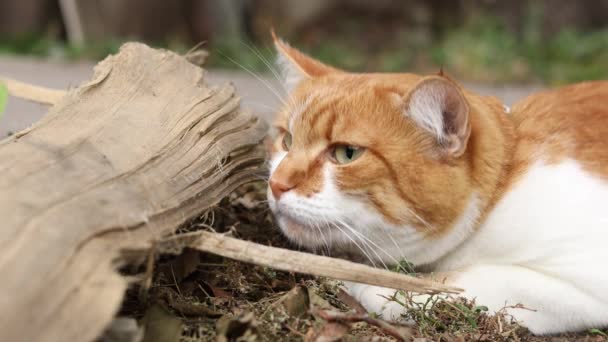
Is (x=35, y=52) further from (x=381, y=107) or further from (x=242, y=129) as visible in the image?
(x=381, y=107)

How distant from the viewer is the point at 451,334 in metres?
2.21

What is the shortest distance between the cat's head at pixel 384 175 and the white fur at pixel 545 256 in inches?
4.9

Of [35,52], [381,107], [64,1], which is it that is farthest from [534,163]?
[64,1]

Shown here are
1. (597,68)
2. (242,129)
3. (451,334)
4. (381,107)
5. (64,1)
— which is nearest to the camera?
(451,334)

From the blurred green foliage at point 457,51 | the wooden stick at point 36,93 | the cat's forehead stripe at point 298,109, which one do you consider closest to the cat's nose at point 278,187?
the cat's forehead stripe at point 298,109

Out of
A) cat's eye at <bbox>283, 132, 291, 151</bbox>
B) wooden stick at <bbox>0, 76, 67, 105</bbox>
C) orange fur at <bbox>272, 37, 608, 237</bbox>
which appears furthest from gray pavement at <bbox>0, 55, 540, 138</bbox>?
orange fur at <bbox>272, 37, 608, 237</bbox>

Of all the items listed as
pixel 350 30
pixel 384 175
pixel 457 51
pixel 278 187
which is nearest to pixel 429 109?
pixel 384 175

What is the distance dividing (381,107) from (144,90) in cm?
88

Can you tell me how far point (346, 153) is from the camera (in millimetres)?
2426

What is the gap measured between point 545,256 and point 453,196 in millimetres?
378

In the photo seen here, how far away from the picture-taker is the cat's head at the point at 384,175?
2316 mm

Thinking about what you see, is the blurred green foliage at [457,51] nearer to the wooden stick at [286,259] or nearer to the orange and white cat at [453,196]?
the orange and white cat at [453,196]

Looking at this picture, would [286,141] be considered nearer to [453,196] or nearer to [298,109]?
[298,109]

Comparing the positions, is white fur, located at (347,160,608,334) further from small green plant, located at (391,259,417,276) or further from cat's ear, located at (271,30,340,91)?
cat's ear, located at (271,30,340,91)
